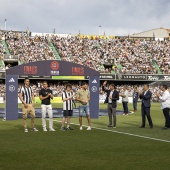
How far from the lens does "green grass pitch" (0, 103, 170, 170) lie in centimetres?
838

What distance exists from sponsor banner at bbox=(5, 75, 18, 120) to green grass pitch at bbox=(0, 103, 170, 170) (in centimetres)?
697

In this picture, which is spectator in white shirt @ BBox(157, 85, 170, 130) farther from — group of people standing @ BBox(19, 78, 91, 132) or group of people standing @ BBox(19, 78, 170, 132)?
group of people standing @ BBox(19, 78, 91, 132)

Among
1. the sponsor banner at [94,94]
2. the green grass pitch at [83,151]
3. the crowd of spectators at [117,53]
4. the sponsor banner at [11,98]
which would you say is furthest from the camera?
the crowd of spectators at [117,53]

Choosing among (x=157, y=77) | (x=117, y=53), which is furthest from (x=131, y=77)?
(x=117, y=53)

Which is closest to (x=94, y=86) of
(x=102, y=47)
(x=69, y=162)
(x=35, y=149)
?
(x=35, y=149)

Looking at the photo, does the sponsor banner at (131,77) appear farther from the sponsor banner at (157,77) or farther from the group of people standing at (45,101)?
the group of people standing at (45,101)

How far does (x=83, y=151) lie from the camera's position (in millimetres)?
10125

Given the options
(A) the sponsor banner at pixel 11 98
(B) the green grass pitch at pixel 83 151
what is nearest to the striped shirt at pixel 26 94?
(B) the green grass pitch at pixel 83 151

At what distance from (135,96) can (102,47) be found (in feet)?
117

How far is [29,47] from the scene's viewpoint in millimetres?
56938

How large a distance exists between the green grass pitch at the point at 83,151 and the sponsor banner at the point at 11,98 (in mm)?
6972

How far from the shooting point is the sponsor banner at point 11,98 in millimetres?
21062

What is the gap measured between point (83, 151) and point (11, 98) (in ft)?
39.0

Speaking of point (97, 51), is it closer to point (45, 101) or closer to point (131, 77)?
point (131, 77)
